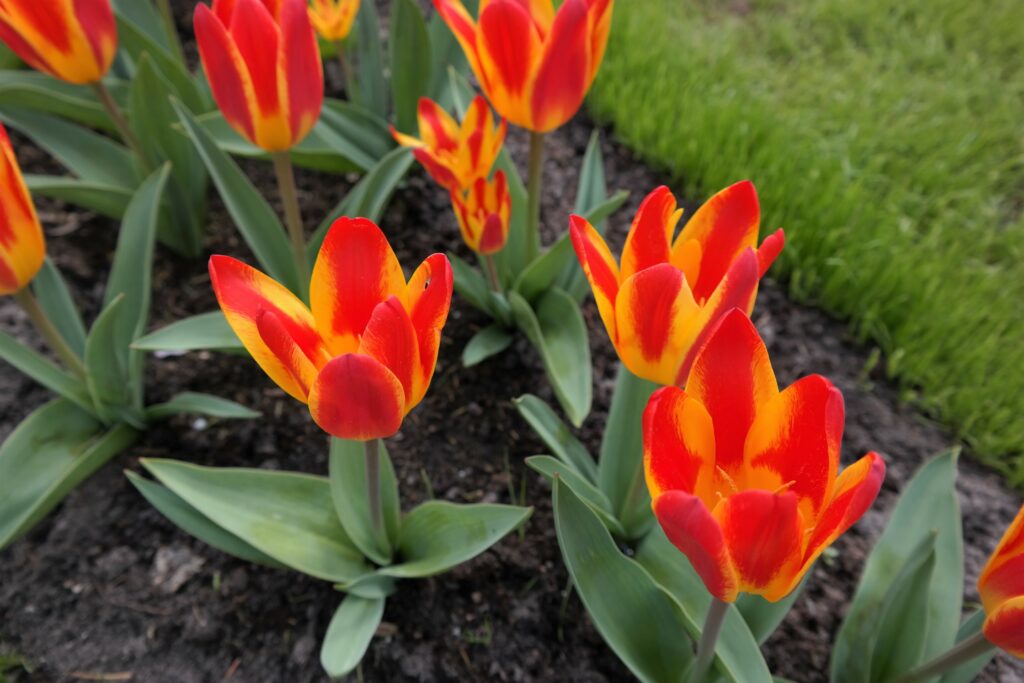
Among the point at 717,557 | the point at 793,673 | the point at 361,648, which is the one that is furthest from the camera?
the point at 793,673

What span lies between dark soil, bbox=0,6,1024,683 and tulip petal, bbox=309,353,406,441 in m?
0.60

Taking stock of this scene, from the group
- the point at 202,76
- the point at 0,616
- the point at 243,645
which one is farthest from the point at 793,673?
the point at 202,76

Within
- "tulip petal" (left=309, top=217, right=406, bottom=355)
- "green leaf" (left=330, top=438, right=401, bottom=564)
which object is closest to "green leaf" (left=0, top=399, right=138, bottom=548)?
"green leaf" (left=330, top=438, right=401, bottom=564)

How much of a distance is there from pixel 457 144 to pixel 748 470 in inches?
31.4

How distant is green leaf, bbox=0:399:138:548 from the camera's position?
1.25m

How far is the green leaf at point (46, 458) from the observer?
1.25m

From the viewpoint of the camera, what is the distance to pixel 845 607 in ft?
4.48

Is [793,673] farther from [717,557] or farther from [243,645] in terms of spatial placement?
[243,645]

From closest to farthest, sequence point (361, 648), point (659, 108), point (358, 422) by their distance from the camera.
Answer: point (358, 422), point (361, 648), point (659, 108)

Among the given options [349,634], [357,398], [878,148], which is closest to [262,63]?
[357,398]

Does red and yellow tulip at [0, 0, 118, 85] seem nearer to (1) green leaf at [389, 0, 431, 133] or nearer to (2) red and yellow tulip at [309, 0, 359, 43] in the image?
(2) red and yellow tulip at [309, 0, 359, 43]

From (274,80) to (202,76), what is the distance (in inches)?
36.5

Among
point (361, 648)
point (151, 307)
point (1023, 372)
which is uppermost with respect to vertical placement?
point (1023, 372)

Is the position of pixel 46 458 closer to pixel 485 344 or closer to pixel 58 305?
pixel 58 305
